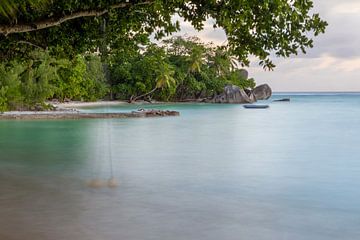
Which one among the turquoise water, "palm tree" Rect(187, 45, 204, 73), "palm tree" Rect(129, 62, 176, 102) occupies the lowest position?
the turquoise water

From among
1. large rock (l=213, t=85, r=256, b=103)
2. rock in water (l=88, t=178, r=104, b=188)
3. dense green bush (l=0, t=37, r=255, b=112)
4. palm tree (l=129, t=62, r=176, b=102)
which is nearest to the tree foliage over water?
rock in water (l=88, t=178, r=104, b=188)

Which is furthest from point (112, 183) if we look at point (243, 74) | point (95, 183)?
point (243, 74)

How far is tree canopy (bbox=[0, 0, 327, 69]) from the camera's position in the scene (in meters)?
6.16

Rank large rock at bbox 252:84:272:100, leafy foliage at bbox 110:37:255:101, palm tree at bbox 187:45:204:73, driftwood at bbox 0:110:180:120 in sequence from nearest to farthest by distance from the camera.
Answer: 1. driftwood at bbox 0:110:180:120
2. leafy foliage at bbox 110:37:255:101
3. palm tree at bbox 187:45:204:73
4. large rock at bbox 252:84:272:100

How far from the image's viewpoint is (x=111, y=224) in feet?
20.7

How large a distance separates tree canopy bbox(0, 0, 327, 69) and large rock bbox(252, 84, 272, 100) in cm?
6209

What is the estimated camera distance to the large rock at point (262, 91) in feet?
230

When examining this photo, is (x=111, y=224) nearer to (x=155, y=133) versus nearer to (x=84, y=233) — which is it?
(x=84, y=233)

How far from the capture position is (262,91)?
7000 centimetres

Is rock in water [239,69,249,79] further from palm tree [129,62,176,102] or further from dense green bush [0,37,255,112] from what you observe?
palm tree [129,62,176,102]

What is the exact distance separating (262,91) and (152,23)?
207 feet

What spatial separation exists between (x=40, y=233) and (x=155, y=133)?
15433 millimetres

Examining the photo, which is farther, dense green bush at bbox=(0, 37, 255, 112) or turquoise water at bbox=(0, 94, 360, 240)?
dense green bush at bbox=(0, 37, 255, 112)

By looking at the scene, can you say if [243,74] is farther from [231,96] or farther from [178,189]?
[178,189]
